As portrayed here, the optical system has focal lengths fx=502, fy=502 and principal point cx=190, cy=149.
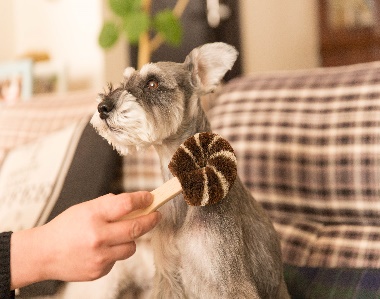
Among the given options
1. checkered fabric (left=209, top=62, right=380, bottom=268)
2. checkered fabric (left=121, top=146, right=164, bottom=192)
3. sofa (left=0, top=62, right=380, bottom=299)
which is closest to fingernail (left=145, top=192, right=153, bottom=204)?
sofa (left=0, top=62, right=380, bottom=299)

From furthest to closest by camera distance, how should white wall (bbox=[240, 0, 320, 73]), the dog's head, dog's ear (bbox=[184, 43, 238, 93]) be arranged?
white wall (bbox=[240, 0, 320, 73]), dog's ear (bbox=[184, 43, 238, 93]), the dog's head

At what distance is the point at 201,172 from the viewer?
72 cm

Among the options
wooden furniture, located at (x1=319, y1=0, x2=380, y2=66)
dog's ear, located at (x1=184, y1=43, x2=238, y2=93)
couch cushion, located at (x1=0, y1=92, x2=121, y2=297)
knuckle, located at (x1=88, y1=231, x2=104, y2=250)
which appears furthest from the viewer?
wooden furniture, located at (x1=319, y1=0, x2=380, y2=66)

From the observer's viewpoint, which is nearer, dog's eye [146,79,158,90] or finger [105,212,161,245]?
finger [105,212,161,245]

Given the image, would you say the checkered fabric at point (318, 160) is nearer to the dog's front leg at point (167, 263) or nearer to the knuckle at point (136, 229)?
the dog's front leg at point (167, 263)

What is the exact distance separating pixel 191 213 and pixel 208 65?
0.29 m

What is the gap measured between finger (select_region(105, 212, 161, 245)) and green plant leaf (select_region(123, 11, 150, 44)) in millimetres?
1937

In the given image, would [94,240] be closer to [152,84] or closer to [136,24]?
[152,84]

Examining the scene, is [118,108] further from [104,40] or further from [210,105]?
[104,40]

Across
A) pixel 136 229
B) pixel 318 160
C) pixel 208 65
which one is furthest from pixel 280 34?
pixel 136 229

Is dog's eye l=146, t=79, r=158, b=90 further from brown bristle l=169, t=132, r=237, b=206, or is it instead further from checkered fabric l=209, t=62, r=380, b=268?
checkered fabric l=209, t=62, r=380, b=268

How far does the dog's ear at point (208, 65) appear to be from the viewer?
36.7 inches

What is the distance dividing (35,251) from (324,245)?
82 cm

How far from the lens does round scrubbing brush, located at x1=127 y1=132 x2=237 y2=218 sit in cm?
73
